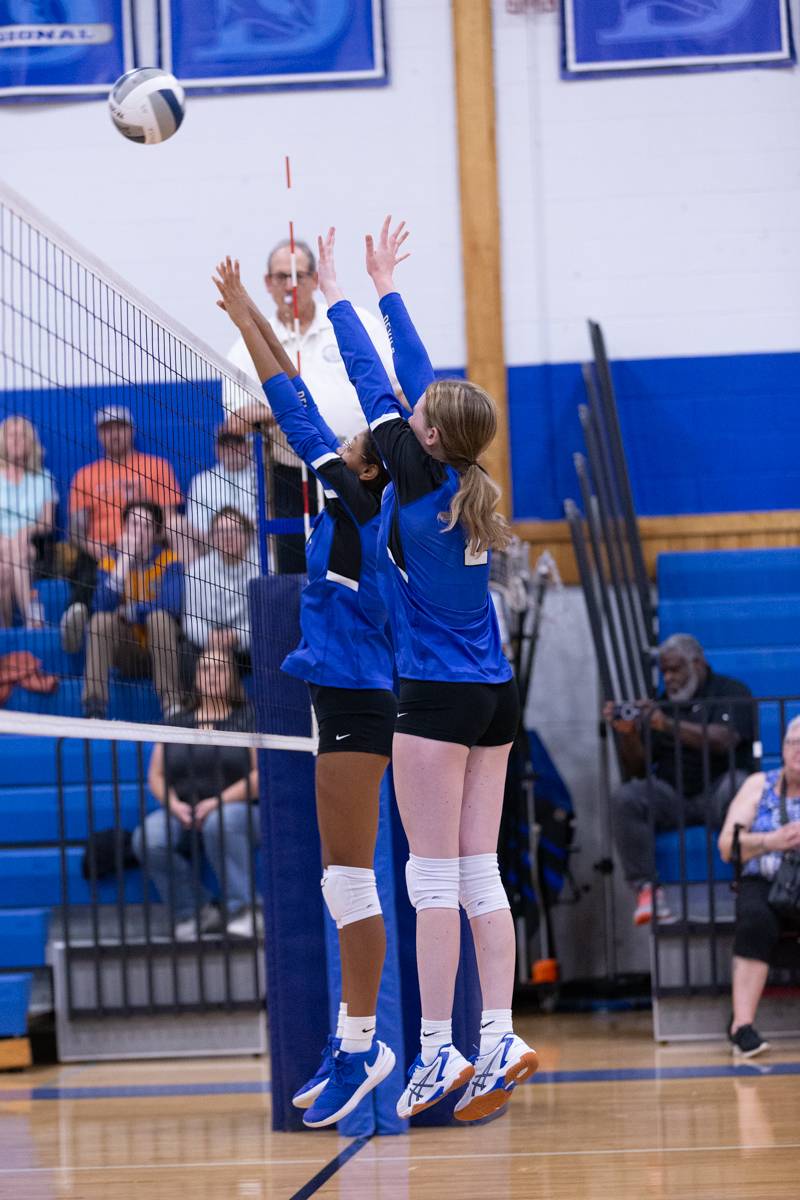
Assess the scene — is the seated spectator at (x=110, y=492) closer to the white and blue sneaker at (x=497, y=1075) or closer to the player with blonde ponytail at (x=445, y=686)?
the player with blonde ponytail at (x=445, y=686)

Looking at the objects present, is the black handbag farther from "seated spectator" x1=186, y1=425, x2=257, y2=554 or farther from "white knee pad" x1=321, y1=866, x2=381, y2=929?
"white knee pad" x1=321, y1=866, x2=381, y2=929

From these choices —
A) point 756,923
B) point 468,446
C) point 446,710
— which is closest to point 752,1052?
point 756,923

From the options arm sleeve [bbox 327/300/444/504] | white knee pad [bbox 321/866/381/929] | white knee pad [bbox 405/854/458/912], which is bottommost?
white knee pad [bbox 321/866/381/929]

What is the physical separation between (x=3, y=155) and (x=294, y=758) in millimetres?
5773

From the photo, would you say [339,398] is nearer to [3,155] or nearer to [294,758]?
[294,758]

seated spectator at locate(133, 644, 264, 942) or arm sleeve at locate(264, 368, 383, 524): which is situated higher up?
arm sleeve at locate(264, 368, 383, 524)

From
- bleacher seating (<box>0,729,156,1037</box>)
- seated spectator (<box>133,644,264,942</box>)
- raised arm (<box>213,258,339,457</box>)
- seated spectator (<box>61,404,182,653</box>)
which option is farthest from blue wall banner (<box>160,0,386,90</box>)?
raised arm (<box>213,258,339,457</box>)

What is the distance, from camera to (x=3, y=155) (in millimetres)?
10102

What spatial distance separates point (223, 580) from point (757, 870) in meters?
2.78

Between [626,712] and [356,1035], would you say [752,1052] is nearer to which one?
[626,712]

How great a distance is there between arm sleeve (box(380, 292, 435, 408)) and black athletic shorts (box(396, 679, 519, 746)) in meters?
0.74

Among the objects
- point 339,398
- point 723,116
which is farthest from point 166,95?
point 723,116

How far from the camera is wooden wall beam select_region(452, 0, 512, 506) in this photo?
9664 mm

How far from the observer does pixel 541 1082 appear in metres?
6.72
